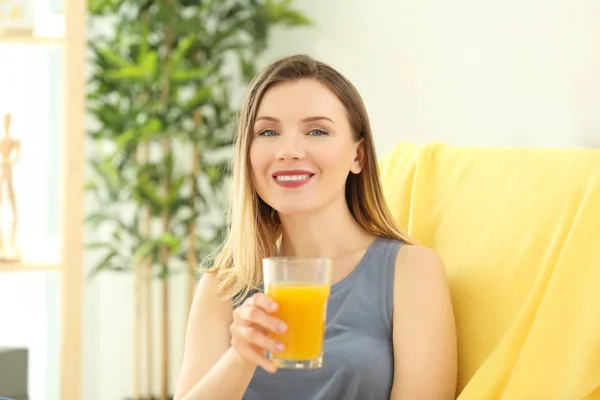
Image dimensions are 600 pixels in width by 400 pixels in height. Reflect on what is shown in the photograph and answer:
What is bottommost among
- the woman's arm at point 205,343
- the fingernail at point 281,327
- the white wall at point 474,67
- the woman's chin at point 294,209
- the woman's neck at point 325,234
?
the woman's arm at point 205,343

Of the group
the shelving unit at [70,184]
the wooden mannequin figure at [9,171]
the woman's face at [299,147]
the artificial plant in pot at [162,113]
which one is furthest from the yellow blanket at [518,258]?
the artificial plant in pot at [162,113]

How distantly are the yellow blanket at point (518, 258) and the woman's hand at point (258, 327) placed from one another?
35 centimetres

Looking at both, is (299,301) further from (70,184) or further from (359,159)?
(70,184)

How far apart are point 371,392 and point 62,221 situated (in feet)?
4.66

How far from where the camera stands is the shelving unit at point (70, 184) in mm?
2584

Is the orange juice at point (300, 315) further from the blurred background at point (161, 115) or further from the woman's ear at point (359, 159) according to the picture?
the blurred background at point (161, 115)

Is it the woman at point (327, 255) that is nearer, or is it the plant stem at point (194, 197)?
the woman at point (327, 255)

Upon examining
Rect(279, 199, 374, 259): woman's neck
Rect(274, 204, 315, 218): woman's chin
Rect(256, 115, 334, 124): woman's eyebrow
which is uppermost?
Rect(256, 115, 334, 124): woman's eyebrow

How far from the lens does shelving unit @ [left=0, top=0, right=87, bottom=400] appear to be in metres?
2.58

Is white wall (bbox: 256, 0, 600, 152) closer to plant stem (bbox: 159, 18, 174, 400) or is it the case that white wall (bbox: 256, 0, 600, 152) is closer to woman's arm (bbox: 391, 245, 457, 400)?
woman's arm (bbox: 391, 245, 457, 400)

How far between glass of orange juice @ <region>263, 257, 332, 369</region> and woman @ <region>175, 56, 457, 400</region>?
199mm

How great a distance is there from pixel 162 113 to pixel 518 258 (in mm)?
2154

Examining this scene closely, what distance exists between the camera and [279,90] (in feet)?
5.15

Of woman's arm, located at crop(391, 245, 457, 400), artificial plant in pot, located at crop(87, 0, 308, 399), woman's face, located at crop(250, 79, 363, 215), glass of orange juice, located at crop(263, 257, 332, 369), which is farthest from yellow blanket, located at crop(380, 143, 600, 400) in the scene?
artificial plant in pot, located at crop(87, 0, 308, 399)
